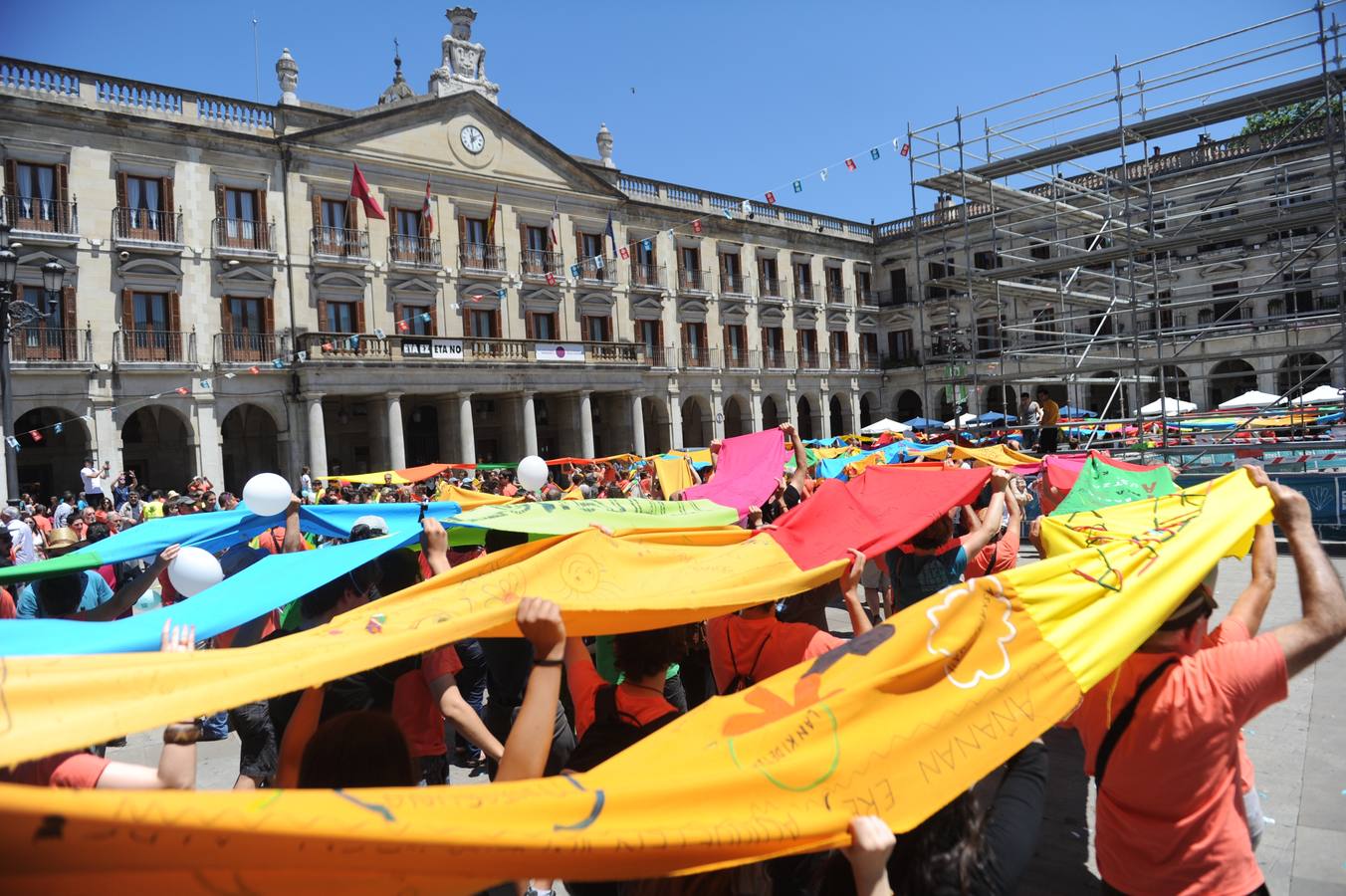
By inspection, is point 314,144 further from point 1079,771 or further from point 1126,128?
point 1079,771

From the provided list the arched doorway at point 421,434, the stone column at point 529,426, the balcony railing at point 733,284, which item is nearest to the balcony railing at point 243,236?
the arched doorway at point 421,434

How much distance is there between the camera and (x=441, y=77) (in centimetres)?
3142

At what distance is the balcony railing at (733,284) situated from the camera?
132 feet

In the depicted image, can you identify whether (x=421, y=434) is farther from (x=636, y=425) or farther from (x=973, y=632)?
(x=973, y=632)

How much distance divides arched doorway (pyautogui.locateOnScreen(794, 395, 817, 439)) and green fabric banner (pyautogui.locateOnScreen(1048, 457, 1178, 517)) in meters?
37.7

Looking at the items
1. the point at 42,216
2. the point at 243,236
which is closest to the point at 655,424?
the point at 243,236

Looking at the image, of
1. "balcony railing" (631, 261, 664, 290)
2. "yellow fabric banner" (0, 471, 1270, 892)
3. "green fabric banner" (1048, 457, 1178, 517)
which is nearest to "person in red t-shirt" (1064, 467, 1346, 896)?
"yellow fabric banner" (0, 471, 1270, 892)

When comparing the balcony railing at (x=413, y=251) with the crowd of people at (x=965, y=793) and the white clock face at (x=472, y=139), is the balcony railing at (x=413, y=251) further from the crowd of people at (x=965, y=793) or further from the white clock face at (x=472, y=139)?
the crowd of people at (x=965, y=793)

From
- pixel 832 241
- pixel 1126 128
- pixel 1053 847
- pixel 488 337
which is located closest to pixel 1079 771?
pixel 1053 847

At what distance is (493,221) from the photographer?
30406 millimetres

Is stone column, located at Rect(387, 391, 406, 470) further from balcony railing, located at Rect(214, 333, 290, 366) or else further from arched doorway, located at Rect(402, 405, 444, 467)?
arched doorway, located at Rect(402, 405, 444, 467)

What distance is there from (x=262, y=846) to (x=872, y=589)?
8.47m

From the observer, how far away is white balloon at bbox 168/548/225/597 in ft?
15.5

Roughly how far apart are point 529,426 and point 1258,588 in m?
29.1
